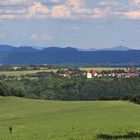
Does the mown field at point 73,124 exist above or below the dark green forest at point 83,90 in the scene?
above

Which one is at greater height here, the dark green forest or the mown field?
the mown field

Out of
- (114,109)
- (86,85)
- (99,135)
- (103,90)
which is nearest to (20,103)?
(114,109)

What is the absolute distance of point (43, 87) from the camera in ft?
465

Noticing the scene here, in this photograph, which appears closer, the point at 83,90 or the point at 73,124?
the point at 73,124

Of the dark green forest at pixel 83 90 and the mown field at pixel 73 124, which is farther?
the dark green forest at pixel 83 90

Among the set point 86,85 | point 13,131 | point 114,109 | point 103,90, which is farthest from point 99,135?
point 86,85

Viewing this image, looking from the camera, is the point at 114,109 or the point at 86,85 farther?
the point at 86,85

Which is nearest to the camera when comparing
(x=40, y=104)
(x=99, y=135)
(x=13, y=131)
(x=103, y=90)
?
(x=99, y=135)

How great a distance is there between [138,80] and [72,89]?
19554mm

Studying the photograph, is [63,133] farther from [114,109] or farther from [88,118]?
[114,109]

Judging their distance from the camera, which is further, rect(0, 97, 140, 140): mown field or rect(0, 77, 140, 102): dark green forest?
rect(0, 77, 140, 102): dark green forest

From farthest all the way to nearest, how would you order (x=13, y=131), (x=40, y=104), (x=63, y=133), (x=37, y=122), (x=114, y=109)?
(x=40, y=104)
(x=114, y=109)
(x=37, y=122)
(x=13, y=131)
(x=63, y=133)

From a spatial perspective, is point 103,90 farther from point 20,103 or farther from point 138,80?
point 20,103

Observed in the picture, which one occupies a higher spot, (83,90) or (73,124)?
(73,124)
